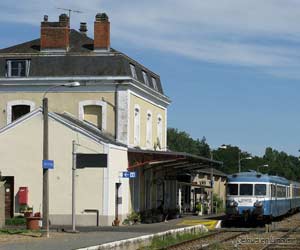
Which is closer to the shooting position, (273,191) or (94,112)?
(273,191)

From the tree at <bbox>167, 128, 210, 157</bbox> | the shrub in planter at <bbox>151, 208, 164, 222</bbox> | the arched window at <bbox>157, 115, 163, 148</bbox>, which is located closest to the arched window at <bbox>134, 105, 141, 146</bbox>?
the shrub in planter at <bbox>151, 208, 164, 222</bbox>

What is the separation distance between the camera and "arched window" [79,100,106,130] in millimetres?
40344

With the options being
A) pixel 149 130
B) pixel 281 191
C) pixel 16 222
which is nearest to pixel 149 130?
pixel 149 130

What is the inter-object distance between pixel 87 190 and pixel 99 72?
8.22 metres

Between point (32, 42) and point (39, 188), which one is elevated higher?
point (32, 42)

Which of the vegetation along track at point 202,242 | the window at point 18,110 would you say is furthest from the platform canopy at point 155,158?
the vegetation along track at point 202,242

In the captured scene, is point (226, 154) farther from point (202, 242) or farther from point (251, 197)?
point (202, 242)

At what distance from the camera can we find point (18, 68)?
1649 inches

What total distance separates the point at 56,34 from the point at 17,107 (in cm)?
476

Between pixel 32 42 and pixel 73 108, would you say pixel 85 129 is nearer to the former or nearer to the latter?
pixel 73 108

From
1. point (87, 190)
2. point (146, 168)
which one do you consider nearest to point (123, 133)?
point (146, 168)

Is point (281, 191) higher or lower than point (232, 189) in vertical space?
lower

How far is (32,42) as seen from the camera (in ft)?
146

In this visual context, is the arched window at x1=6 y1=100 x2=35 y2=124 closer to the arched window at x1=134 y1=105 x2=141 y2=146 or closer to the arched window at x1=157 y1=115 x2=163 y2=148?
the arched window at x1=134 y1=105 x2=141 y2=146
